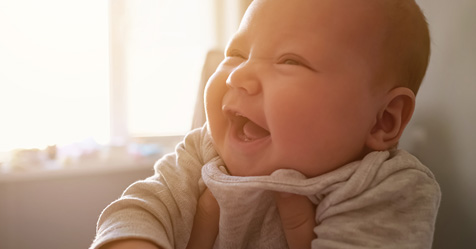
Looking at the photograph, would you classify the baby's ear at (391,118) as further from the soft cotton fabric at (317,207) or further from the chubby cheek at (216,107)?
the chubby cheek at (216,107)

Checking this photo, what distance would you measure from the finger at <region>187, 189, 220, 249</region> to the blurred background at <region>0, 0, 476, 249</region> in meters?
0.47

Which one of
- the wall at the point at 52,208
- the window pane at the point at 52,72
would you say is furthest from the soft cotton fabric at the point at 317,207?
the window pane at the point at 52,72

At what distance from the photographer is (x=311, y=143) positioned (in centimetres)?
47

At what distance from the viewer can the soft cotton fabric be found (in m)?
0.44

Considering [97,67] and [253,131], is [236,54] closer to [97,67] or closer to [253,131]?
[253,131]

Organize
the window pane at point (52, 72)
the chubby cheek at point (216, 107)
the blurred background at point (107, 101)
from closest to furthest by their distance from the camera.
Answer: the chubby cheek at point (216, 107) → the blurred background at point (107, 101) → the window pane at point (52, 72)

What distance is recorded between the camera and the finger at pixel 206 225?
0.55 meters

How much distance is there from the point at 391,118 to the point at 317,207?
0.60ft

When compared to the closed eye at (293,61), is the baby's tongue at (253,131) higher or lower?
lower

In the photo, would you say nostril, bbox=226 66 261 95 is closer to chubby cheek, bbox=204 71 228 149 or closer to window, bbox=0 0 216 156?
chubby cheek, bbox=204 71 228 149

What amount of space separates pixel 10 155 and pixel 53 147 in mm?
129

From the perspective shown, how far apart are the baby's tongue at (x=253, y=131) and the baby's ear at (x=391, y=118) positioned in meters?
0.16

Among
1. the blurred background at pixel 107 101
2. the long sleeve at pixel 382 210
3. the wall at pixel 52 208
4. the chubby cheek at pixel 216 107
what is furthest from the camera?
the wall at pixel 52 208

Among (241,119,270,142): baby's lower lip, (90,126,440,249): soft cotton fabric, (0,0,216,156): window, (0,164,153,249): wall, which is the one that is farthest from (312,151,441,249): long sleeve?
(0,0,216,156): window
